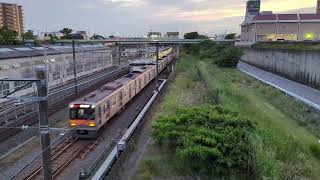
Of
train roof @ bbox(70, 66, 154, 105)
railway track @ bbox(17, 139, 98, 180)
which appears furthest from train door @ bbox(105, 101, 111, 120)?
railway track @ bbox(17, 139, 98, 180)

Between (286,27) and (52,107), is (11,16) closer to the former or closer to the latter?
(286,27)

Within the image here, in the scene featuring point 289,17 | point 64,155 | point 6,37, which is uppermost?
point 289,17

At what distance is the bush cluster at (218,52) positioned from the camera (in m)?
60.3

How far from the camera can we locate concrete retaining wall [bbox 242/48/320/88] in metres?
34.7

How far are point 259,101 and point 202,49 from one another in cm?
5714

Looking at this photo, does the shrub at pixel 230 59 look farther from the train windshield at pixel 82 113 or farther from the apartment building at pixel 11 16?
the apartment building at pixel 11 16

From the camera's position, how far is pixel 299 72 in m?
39.7

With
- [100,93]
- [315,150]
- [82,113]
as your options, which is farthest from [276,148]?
[100,93]

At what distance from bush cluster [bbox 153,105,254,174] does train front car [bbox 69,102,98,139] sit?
5181 mm

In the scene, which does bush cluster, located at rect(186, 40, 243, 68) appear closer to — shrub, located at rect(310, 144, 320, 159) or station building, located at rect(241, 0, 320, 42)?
station building, located at rect(241, 0, 320, 42)

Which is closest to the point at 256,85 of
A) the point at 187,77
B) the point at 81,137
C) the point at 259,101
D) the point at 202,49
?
the point at 259,101

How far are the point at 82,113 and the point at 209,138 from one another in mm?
9135

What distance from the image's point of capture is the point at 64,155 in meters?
18.4

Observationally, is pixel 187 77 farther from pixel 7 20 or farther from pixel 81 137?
pixel 7 20
